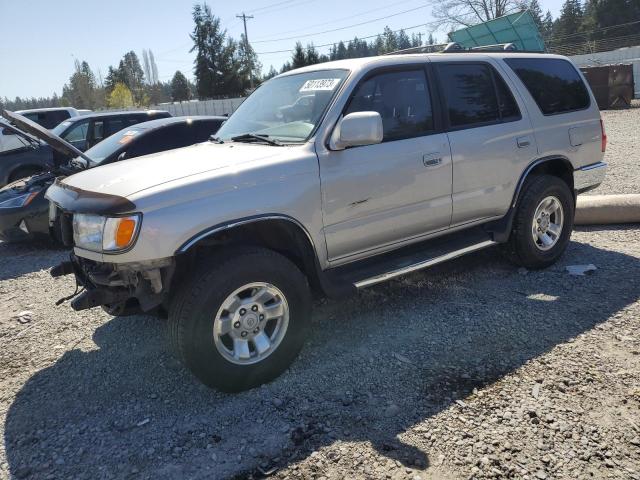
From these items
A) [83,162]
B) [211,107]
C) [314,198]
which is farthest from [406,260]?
[211,107]

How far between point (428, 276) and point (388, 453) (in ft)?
8.61

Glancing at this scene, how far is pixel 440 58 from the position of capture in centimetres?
420

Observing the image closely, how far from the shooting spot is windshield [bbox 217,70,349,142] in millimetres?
3613

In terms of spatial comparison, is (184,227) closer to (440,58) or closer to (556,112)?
(440,58)

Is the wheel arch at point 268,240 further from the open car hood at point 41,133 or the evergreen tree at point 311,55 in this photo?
the evergreen tree at point 311,55

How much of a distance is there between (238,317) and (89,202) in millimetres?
1108

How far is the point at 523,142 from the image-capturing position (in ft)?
14.9

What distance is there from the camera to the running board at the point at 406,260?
3590mm

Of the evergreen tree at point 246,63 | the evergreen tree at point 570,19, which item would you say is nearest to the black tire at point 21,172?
the evergreen tree at point 246,63

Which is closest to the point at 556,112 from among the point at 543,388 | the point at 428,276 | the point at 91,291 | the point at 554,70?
the point at 554,70

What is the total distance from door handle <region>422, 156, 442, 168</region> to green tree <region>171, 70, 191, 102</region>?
222ft

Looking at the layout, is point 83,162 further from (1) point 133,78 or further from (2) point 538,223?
(1) point 133,78

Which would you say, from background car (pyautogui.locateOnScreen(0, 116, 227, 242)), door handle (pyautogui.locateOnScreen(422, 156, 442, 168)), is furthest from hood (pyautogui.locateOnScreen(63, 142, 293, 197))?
background car (pyautogui.locateOnScreen(0, 116, 227, 242))

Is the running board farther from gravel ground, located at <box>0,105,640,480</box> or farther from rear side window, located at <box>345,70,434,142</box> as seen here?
rear side window, located at <box>345,70,434,142</box>
